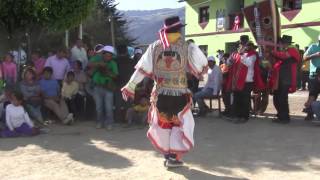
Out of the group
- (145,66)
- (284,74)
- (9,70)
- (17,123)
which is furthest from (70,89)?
(145,66)

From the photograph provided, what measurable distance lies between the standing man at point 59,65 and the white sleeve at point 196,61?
5.21 m

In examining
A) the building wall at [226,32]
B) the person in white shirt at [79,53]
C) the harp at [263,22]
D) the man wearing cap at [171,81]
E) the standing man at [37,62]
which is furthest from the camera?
the building wall at [226,32]

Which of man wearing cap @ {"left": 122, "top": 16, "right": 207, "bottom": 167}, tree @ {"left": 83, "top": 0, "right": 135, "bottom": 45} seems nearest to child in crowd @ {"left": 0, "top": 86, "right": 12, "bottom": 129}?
man wearing cap @ {"left": 122, "top": 16, "right": 207, "bottom": 167}

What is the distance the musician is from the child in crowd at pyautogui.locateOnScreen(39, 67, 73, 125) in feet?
10.6

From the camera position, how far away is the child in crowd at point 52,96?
11.1 meters

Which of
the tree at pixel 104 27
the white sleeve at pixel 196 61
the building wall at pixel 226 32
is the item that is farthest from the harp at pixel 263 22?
the tree at pixel 104 27

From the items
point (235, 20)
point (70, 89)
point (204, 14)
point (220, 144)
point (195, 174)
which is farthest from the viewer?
point (204, 14)

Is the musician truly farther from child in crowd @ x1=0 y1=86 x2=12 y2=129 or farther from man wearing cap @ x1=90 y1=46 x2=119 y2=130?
child in crowd @ x1=0 y1=86 x2=12 y2=129

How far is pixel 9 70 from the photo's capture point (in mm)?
11555

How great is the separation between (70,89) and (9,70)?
135 centimetres

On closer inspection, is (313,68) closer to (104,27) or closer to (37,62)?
(37,62)

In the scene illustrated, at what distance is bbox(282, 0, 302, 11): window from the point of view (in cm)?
2604

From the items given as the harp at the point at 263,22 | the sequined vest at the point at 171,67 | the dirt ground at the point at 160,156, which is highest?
the harp at the point at 263,22

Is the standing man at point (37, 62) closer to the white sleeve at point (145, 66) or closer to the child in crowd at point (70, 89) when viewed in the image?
the child in crowd at point (70, 89)
